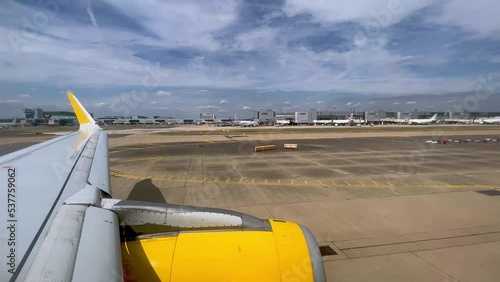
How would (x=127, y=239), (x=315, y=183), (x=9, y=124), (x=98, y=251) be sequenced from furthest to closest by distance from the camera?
1. (x=9, y=124)
2. (x=315, y=183)
3. (x=127, y=239)
4. (x=98, y=251)

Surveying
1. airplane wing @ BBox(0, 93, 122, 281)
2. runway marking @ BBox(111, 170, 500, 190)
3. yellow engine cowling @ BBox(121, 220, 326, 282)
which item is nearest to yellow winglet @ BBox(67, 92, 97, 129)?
runway marking @ BBox(111, 170, 500, 190)

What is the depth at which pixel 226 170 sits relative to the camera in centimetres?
1959

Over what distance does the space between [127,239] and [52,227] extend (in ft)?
4.75

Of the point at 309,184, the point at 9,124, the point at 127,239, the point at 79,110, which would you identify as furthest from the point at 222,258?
the point at 9,124

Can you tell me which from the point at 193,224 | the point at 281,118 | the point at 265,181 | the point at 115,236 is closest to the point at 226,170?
the point at 265,181

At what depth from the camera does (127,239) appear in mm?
4234

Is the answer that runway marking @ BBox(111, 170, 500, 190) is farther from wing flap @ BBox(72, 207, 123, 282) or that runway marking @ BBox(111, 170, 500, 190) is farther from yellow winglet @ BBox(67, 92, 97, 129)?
wing flap @ BBox(72, 207, 123, 282)

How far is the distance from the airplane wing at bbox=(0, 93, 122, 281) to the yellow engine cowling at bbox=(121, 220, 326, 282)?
0.76m

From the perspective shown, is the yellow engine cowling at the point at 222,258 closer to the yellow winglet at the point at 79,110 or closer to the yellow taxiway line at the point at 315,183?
the yellow taxiway line at the point at 315,183

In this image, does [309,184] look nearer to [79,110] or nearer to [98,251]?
[79,110]

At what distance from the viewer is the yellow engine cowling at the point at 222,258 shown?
3.76 m

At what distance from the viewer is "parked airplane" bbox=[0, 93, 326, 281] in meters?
2.42

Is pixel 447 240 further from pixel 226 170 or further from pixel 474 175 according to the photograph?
pixel 226 170

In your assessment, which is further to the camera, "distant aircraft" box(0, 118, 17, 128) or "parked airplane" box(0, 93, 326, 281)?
"distant aircraft" box(0, 118, 17, 128)
